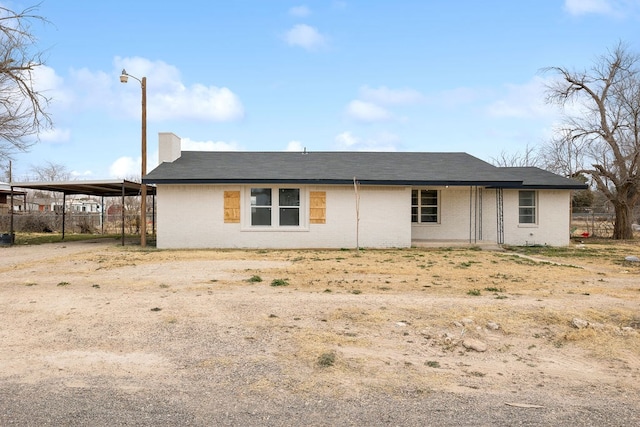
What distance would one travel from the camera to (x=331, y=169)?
1770cm

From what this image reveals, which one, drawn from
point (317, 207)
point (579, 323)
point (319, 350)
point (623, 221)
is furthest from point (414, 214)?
point (319, 350)

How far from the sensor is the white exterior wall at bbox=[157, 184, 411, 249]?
1667cm

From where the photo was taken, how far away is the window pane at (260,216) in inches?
661

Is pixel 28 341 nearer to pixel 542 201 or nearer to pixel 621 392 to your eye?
pixel 621 392

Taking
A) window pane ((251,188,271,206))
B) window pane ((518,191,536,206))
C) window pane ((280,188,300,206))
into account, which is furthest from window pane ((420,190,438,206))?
window pane ((251,188,271,206))

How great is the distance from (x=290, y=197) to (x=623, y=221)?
16.3m

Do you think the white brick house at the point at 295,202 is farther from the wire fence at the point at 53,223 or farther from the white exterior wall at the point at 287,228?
the wire fence at the point at 53,223

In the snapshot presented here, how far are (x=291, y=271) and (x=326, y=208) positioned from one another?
21.2ft

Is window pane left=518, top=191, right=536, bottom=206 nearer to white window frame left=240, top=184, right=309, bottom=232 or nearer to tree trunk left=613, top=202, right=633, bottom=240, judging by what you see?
tree trunk left=613, top=202, right=633, bottom=240

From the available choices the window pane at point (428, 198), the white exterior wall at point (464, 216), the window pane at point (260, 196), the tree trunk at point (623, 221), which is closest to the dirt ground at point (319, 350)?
the window pane at point (260, 196)

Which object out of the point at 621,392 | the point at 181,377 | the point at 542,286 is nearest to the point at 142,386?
the point at 181,377

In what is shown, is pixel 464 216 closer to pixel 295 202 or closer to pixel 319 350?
pixel 295 202

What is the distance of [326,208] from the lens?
55.2 ft

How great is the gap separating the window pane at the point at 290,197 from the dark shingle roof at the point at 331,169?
56cm
